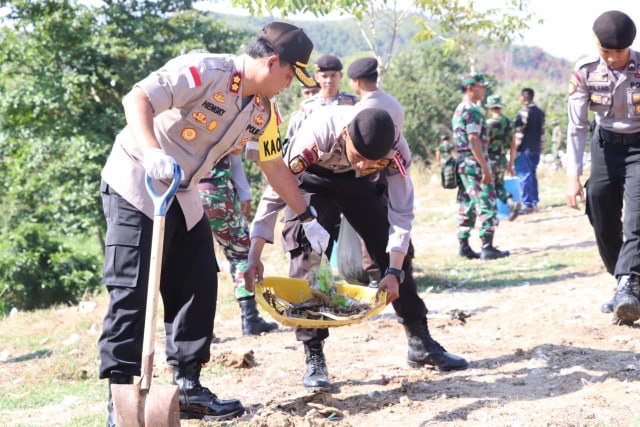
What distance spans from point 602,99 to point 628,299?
131cm

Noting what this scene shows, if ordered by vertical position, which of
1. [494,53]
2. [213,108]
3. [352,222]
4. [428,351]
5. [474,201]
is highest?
[494,53]

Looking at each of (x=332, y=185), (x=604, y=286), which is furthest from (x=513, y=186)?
(x=332, y=185)

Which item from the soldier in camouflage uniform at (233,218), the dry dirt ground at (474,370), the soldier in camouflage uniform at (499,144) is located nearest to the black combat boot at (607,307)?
the dry dirt ground at (474,370)

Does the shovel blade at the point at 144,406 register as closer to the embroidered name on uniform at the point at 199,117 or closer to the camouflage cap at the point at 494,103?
the embroidered name on uniform at the point at 199,117

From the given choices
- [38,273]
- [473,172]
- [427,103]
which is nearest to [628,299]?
[473,172]

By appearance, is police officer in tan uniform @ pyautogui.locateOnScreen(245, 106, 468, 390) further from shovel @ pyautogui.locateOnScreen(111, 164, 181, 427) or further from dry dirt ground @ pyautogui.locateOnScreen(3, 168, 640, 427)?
shovel @ pyautogui.locateOnScreen(111, 164, 181, 427)

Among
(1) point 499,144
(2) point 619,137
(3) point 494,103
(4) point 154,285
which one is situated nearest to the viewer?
(4) point 154,285

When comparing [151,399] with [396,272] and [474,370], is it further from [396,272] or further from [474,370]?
[474,370]

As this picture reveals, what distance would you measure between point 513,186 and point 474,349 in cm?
784

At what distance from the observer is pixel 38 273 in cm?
1128

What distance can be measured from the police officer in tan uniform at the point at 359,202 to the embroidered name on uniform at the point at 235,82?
0.68 m

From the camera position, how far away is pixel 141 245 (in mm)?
3475

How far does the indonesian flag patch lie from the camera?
337 cm

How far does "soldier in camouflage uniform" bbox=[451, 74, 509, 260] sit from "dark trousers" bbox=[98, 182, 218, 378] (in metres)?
5.72
